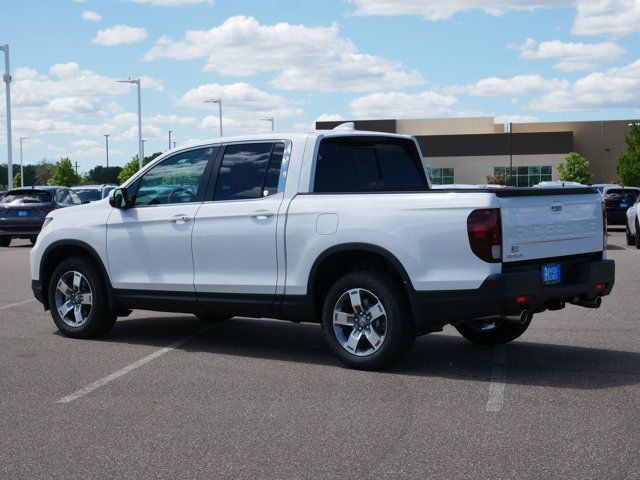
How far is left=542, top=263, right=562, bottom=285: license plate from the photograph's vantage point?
7.59 metres

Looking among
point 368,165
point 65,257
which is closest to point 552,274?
point 368,165

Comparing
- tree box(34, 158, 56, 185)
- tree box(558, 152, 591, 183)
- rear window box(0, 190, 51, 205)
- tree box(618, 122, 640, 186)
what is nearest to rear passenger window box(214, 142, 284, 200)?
rear window box(0, 190, 51, 205)

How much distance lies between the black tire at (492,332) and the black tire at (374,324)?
55.2 inches

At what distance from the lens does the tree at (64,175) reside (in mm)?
131875

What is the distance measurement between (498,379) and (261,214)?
7.69 ft

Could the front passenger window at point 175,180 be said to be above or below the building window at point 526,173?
below

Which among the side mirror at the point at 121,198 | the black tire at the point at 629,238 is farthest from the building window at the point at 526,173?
the side mirror at the point at 121,198

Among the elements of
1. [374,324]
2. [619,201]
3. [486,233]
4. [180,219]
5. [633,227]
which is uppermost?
[619,201]

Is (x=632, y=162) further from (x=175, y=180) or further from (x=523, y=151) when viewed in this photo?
(x=175, y=180)

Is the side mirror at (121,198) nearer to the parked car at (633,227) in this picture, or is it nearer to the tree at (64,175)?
the parked car at (633,227)

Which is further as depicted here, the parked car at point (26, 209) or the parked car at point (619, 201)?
the parked car at point (619, 201)

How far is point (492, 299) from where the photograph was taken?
7.20m

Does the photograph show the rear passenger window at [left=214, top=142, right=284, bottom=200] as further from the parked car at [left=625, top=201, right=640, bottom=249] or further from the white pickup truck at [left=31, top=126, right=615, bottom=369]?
the parked car at [left=625, top=201, right=640, bottom=249]

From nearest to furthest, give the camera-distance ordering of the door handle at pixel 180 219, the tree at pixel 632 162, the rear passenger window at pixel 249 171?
the rear passenger window at pixel 249 171
the door handle at pixel 180 219
the tree at pixel 632 162
